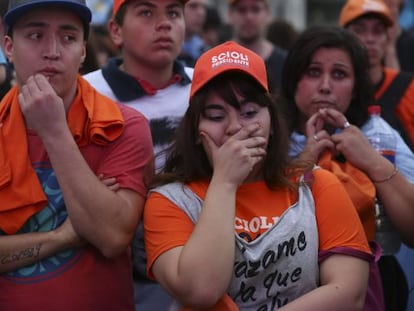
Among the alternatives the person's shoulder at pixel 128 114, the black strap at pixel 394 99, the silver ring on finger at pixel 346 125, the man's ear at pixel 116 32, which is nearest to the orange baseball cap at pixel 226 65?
the person's shoulder at pixel 128 114

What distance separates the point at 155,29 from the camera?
449 cm

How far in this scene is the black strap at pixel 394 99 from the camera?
4.93 meters

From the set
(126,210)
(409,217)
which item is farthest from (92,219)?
(409,217)

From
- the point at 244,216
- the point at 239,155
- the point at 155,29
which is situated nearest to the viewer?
the point at 239,155

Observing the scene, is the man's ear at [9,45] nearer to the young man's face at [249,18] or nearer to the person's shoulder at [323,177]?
the person's shoulder at [323,177]

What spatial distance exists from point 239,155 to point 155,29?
58.5 inches

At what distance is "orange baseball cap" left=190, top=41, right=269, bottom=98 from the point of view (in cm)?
337

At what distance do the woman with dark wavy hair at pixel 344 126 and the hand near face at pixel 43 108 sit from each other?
3.53 feet

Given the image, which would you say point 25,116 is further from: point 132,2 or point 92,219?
point 132,2

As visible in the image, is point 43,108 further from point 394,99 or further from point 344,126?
point 394,99

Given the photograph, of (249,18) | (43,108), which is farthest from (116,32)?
(249,18)

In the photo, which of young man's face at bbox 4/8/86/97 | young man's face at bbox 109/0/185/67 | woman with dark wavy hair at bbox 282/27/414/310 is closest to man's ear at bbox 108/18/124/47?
young man's face at bbox 109/0/185/67

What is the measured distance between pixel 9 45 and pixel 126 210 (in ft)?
2.79

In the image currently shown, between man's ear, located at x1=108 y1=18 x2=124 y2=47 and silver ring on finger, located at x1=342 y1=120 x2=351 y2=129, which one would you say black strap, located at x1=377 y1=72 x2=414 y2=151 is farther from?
man's ear, located at x1=108 y1=18 x2=124 y2=47
